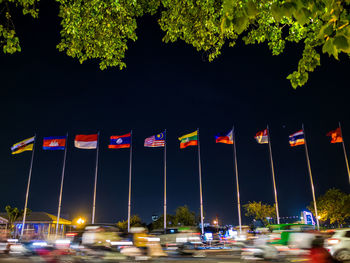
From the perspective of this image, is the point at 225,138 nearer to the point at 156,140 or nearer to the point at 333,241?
the point at 156,140

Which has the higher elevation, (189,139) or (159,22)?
(189,139)

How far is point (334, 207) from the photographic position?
53.8 metres

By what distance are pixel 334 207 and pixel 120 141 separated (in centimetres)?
4475

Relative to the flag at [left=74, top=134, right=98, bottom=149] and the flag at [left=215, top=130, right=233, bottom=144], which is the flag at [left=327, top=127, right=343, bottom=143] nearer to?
the flag at [left=215, top=130, right=233, bottom=144]

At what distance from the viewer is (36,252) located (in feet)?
44.2

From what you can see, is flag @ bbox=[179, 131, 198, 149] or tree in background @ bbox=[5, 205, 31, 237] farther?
tree in background @ bbox=[5, 205, 31, 237]

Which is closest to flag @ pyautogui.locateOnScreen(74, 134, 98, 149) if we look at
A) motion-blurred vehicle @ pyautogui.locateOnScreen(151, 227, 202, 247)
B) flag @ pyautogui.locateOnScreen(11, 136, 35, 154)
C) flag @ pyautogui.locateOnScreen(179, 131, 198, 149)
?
flag @ pyautogui.locateOnScreen(11, 136, 35, 154)

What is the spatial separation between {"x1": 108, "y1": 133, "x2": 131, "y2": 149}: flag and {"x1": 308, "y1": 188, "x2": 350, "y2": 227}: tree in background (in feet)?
142

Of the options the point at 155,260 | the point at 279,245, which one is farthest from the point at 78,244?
the point at 279,245

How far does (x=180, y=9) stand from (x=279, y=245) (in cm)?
1186

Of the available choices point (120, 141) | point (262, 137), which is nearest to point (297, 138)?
point (262, 137)

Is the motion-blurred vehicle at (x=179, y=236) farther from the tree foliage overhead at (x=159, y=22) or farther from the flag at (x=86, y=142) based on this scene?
the flag at (x=86, y=142)

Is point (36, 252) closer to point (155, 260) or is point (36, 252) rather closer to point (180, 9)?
point (155, 260)

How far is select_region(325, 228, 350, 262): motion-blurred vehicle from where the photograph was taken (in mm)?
11656
